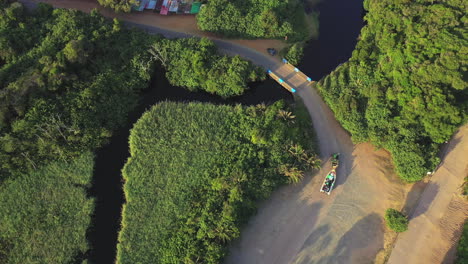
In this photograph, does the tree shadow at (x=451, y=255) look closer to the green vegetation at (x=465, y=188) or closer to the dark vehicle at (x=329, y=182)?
the green vegetation at (x=465, y=188)

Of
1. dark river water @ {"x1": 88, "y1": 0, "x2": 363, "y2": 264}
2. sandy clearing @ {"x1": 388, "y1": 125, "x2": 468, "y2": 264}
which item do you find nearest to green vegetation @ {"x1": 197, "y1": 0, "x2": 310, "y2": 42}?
dark river water @ {"x1": 88, "y1": 0, "x2": 363, "y2": 264}

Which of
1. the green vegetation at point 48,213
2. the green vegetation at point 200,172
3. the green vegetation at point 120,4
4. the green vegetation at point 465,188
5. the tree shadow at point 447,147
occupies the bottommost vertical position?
the green vegetation at point 48,213

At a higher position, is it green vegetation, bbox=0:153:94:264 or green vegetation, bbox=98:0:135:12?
green vegetation, bbox=98:0:135:12

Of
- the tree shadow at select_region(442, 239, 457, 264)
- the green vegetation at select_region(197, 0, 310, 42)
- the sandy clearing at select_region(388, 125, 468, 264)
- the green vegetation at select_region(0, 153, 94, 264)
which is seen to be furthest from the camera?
the green vegetation at select_region(197, 0, 310, 42)

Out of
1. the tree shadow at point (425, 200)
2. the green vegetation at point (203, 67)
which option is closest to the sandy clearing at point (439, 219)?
the tree shadow at point (425, 200)

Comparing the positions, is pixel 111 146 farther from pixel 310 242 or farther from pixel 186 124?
pixel 310 242

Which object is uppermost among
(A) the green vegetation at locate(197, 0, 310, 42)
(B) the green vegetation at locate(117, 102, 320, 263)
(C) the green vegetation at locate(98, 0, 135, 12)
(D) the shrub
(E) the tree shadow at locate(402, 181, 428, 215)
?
(A) the green vegetation at locate(197, 0, 310, 42)

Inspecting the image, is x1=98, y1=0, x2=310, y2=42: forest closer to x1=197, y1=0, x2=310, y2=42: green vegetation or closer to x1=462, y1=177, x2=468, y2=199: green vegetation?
x1=197, y1=0, x2=310, y2=42: green vegetation
